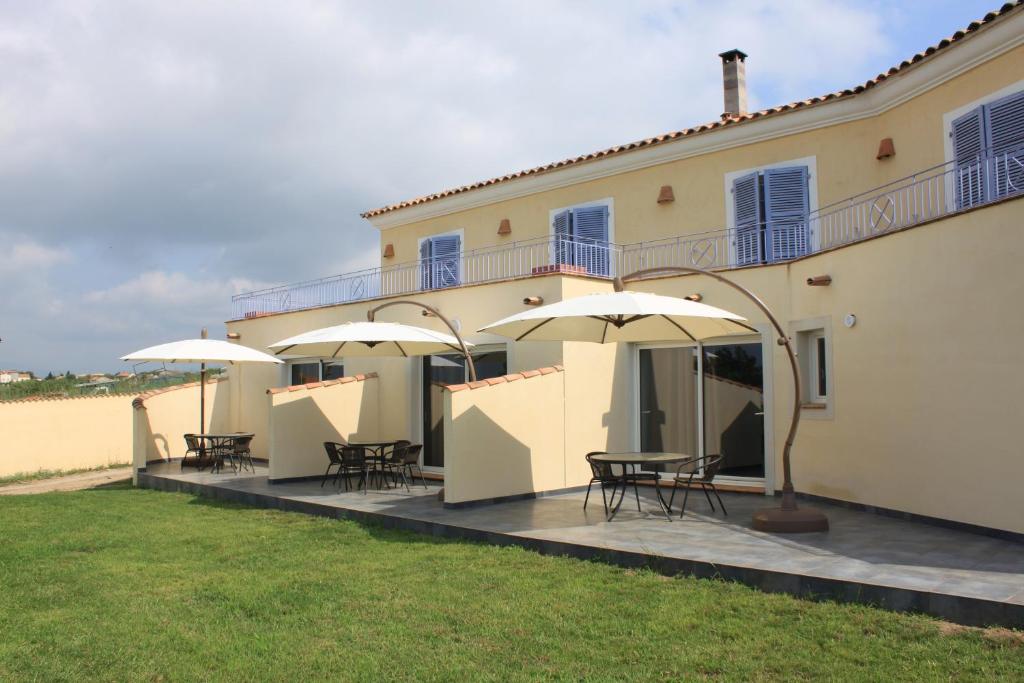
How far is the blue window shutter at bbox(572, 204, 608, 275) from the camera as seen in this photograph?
51.3 feet

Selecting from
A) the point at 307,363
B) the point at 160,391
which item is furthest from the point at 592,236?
the point at 160,391

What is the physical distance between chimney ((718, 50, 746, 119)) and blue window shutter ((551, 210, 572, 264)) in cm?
391

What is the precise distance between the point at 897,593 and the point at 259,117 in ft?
45.8

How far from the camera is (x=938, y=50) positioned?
1120 centimetres

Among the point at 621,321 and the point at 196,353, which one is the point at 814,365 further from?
the point at 196,353

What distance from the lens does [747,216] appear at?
1392cm

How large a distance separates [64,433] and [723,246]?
17142 millimetres

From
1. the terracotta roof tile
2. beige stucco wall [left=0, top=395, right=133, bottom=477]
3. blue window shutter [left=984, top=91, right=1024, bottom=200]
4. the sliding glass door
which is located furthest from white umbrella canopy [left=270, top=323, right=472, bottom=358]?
beige stucco wall [left=0, top=395, right=133, bottom=477]

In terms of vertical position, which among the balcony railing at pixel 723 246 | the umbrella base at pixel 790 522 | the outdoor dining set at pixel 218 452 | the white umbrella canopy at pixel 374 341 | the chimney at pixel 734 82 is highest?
the chimney at pixel 734 82

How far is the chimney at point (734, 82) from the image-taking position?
15852 millimetres

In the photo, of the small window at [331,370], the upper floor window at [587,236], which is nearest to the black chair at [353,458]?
the small window at [331,370]

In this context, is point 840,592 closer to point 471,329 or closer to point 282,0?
point 471,329

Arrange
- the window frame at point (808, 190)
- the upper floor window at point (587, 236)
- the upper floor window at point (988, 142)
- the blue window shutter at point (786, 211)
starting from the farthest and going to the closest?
the upper floor window at point (587, 236) → the blue window shutter at point (786, 211) → the window frame at point (808, 190) → the upper floor window at point (988, 142)

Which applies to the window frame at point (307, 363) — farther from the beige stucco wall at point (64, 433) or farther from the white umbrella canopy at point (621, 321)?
the white umbrella canopy at point (621, 321)
